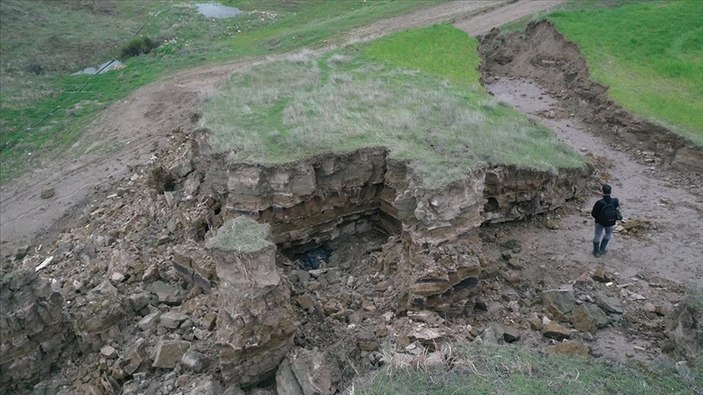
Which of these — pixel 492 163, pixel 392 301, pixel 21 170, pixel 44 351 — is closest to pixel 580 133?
pixel 492 163

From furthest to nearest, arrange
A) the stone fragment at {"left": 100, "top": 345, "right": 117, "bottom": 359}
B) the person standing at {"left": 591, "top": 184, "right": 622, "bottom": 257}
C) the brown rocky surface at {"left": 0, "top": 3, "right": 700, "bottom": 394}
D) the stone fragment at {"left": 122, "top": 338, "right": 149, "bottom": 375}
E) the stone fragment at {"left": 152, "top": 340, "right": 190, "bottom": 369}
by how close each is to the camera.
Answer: the person standing at {"left": 591, "top": 184, "right": 622, "bottom": 257} < the stone fragment at {"left": 100, "top": 345, "right": 117, "bottom": 359} < the stone fragment at {"left": 122, "top": 338, "right": 149, "bottom": 375} < the stone fragment at {"left": 152, "top": 340, "right": 190, "bottom": 369} < the brown rocky surface at {"left": 0, "top": 3, "right": 700, "bottom": 394}

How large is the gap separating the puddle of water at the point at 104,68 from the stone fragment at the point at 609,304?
26.8 meters

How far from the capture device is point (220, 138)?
15.6 m

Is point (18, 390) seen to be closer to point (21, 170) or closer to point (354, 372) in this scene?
point (354, 372)

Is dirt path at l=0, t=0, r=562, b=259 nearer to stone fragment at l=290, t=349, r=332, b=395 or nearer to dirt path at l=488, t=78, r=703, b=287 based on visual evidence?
stone fragment at l=290, t=349, r=332, b=395

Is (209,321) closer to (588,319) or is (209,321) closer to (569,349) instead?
(569,349)

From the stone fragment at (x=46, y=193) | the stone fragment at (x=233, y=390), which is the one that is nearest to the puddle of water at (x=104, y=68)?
the stone fragment at (x=46, y=193)

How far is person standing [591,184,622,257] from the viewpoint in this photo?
44.6 ft

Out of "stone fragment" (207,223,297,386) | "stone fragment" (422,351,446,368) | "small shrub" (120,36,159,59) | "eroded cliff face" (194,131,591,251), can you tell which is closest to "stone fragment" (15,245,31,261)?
"eroded cliff face" (194,131,591,251)

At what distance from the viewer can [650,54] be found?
911 inches

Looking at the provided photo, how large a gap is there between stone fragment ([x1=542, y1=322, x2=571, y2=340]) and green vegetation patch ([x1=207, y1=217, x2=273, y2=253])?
5442 mm

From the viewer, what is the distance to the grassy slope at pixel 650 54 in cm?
1927

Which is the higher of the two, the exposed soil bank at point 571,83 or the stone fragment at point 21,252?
the exposed soil bank at point 571,83

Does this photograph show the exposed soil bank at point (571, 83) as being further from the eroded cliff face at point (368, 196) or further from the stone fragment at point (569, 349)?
the stone fragment at point (569, 349)
